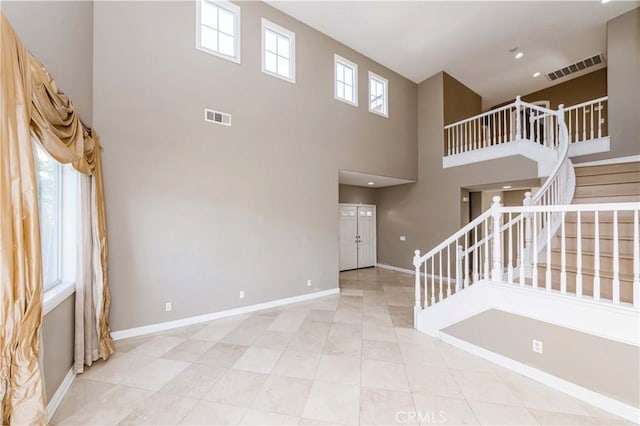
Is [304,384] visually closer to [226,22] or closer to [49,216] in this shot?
[49,216]

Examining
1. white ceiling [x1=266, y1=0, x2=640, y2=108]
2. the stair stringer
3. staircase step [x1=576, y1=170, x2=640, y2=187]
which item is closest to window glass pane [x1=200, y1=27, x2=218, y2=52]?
white ceiling [x1=266, y1=0, x2=640, y2=108]

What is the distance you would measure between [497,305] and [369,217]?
546 cm

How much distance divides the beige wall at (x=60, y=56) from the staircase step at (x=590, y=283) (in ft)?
16.4

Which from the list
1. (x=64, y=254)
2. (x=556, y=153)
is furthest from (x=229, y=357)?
(x=556, y=153)

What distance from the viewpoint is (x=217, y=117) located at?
3.99m

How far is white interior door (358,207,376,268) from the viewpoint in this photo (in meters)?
7.86

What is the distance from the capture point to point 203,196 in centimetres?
385

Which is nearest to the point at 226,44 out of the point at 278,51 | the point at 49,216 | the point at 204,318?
the point at 278,51

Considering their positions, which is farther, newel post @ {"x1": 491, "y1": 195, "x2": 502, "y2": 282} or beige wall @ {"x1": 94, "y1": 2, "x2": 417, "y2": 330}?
beige wall @ {"x1": 94, "y1": 2, "x2": 417, "y2": 330}

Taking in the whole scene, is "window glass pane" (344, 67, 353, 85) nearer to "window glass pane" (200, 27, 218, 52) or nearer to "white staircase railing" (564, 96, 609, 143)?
"window glass pane" (200, 27, 218, 52)

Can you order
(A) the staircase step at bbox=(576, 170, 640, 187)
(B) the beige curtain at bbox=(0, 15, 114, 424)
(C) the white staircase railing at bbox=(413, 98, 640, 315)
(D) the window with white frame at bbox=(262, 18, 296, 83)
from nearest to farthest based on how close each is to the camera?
(B) the beige curtain at bbox=(0, 15, 114, 424) < (C) the white staircase railing at bbox=(413, 98, 640, 315) < (A) the staircase step at bbox=(576, 170, 640, 187) < (D) the window with white frame at bbox=(262, 18, 296, 83)

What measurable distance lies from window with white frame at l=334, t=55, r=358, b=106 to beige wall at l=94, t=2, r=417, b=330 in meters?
0.21

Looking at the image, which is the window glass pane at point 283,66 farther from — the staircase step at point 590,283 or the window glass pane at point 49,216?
the staircase step at point 590,283

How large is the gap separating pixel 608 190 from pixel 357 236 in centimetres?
528
